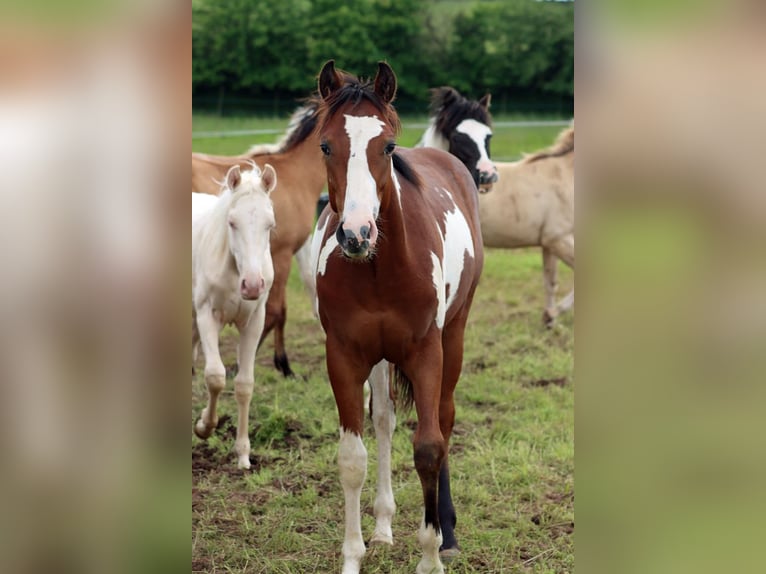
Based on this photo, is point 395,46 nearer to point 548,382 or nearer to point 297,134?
point 297,134

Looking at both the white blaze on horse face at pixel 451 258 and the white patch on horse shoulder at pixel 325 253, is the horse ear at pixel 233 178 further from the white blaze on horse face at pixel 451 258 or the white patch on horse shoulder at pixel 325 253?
the white patch on horse shoulder at pixel 325 253

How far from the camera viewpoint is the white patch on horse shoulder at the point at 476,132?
6629mm

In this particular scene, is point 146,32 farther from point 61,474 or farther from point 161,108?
point 61,474

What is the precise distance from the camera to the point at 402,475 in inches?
174

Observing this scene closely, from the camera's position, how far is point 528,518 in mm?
3859

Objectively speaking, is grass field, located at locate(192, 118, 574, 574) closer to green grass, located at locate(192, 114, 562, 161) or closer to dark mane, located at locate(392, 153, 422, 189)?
dark mane, located at locate(392, 153, 422, 189)

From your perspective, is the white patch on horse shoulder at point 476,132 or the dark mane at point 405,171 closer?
the dark mane at point 405,171

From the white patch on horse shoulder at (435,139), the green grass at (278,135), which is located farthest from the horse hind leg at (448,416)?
the green grass at (278,135)

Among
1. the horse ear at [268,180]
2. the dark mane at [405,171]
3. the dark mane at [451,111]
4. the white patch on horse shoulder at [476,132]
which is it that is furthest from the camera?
the dark mane at [451,111]

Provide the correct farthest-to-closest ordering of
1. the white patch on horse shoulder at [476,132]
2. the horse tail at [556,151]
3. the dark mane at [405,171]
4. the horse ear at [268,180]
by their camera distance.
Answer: the horse tail at [556,151]
the white patch on horse shoulder at [476,132]
the horse ear at [268,180]
the dark mane at [405,171]

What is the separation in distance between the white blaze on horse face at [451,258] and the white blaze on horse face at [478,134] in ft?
8.90

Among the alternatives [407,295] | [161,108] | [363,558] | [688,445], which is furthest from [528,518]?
[161,108]

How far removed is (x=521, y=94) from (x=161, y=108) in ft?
89.7

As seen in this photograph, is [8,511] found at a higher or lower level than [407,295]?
higher
